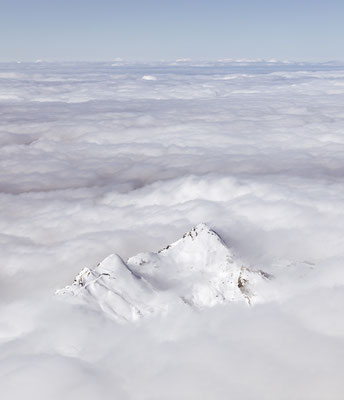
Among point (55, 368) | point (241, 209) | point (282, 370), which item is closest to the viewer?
point (55, 368)

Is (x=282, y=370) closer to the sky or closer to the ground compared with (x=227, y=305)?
closer to the ground

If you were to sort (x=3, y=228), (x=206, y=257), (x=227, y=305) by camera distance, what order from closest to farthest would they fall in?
(x=227, y=305), (x=206, y=257), (x=3, y=228)

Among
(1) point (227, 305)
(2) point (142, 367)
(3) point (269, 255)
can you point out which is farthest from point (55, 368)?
(3) point (269, 255)

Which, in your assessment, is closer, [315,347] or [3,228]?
[315,347]

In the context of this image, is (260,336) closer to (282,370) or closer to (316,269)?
(282,370)

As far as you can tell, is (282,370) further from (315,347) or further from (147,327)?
(147,327)

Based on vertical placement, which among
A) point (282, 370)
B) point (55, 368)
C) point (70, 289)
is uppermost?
point (70, 289)
